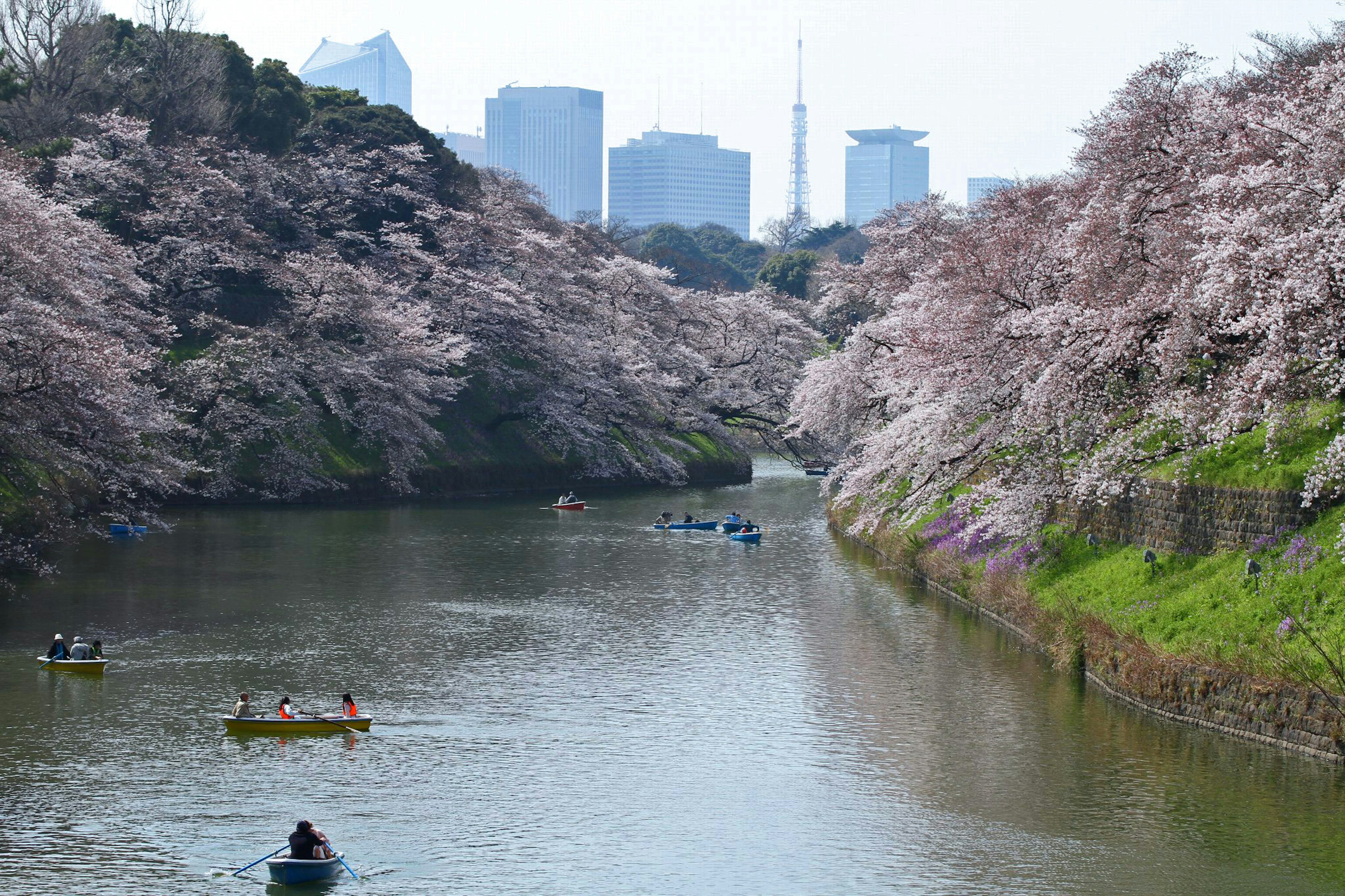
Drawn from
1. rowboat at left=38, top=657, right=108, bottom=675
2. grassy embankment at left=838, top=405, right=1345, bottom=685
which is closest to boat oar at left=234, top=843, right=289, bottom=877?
rowboat at left=38, top=657, right=108, bottom=675

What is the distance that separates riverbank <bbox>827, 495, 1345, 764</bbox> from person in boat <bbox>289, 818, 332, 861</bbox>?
1574 centimetres

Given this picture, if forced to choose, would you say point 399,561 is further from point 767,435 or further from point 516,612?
point 767,435

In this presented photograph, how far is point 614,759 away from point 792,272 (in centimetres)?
11226

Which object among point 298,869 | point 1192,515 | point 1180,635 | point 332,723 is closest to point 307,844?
point 298,869

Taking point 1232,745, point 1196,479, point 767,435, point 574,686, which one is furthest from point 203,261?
point 1232,745

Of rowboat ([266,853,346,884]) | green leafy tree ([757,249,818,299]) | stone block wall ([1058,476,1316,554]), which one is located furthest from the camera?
green leafy tree ([757,249,818,299])

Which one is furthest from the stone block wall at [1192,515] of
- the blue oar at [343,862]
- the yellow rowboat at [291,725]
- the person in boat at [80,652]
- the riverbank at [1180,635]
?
the person in boat at [80,652]

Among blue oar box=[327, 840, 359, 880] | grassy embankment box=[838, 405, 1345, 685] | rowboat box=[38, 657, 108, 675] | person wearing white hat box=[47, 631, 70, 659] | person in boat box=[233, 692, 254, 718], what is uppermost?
grassy embankment box=[838, 405, 1345, 685]

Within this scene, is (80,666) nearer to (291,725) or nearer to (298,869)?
(291,725)

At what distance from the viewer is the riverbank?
75.4 ft

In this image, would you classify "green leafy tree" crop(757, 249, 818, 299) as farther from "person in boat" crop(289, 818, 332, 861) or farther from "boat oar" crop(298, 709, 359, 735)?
"person in boat" crop(289, 818, 332, 861)

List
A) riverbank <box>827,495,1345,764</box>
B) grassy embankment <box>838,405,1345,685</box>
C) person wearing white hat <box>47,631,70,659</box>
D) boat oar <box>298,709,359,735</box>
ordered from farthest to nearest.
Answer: person wearing white hat <box>47,631,70,659</box> → boat oar <box>298,709,359,735</box> → grassy embankment <box>838,405,1345,685</box> → riverbank <box>827,495,1345,764</box>

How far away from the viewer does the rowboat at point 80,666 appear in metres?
29.1

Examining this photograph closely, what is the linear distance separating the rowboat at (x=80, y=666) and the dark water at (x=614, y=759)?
1.20 ft
